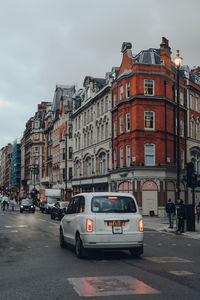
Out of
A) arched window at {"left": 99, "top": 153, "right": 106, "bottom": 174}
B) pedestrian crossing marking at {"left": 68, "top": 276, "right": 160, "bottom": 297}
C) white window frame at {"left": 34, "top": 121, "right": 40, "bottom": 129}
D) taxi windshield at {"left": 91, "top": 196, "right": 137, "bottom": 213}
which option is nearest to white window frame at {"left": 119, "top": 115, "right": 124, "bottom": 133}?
arched window at {"left": 99, "top": 153, "right": 106, "bottom": 174}

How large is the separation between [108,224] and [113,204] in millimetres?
616

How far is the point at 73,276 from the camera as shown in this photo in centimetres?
879

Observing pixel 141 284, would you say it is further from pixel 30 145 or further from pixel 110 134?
pixel 30 145

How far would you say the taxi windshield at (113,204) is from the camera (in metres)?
11.6

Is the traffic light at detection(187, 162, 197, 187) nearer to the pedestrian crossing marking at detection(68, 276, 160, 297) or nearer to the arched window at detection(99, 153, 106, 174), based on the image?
the pedestrian crossing marking at detection(68, 276, 160, 297)

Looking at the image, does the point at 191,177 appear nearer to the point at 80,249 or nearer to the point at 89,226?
the point at 80,249

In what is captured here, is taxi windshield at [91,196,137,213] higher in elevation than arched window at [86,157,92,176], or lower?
lower

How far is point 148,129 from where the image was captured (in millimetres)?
41625

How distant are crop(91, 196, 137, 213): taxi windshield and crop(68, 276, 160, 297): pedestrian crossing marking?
312 cm

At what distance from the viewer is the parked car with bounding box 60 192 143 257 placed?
11.3 metres

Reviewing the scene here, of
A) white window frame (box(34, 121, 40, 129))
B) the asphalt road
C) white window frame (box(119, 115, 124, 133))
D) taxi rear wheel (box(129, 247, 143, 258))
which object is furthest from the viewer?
white window frame (box(34, 121, 40, 129))

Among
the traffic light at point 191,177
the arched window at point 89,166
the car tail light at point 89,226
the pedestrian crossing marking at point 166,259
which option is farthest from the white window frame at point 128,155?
the car tail light at point 89,226

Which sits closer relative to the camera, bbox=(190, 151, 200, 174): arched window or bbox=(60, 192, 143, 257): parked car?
bbox=(60, 192, 143, 257): parked car

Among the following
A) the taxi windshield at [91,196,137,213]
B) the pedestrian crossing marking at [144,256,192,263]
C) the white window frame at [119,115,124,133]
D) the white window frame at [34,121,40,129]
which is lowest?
the pedestrian crossing marking at [144,256,192,263]
